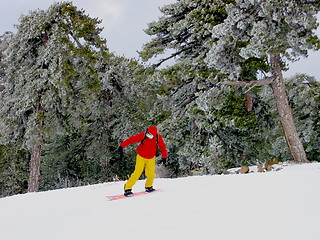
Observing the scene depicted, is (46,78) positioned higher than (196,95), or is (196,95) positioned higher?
(46,78)

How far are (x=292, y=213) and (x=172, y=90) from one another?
12.7 metres

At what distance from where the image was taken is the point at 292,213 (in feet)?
14.1

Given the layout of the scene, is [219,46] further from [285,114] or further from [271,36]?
[285,114]

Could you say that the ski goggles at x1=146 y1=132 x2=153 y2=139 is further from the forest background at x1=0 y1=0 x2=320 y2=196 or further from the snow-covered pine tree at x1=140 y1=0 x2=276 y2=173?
the snow-covered pine tree at x1=140 y1=0 x2=276 y2=173

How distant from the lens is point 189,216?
15.3 feet

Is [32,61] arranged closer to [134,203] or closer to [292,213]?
[134,203]

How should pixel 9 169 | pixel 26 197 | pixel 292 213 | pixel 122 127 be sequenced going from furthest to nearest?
1. pixel 9 169
2. pixel 122 127
3. pixel 26 197
4. pixel 292 213

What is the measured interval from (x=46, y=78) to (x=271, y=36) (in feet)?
33.6

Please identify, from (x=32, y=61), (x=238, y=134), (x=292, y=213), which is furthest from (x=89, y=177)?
→ (x=292, y=213)

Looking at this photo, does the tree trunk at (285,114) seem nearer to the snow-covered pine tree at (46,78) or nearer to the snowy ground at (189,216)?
the snowy ground at (189,216)

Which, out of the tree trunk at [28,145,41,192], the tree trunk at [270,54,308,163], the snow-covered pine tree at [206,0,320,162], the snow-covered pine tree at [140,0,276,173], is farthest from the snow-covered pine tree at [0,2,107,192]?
the tree trunk at [270,54,308,163]

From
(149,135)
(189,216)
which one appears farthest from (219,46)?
(189,216)

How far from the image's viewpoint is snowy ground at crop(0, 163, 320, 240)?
3.81 meters

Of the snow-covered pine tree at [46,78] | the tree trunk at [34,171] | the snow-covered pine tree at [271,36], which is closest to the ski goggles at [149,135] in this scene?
the snow-covered pine tree at [271,36]
